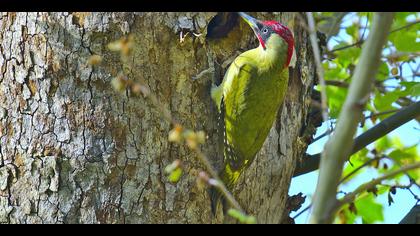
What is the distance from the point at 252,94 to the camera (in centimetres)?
450

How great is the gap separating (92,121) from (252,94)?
124cm

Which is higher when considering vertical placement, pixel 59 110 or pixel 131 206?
pixel 59 110

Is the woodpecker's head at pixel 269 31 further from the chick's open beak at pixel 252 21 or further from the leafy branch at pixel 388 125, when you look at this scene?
the leafy branch at pixel 388 125

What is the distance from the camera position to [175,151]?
12.2ft

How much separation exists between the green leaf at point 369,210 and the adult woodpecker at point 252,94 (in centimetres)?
123

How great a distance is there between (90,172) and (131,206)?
0.82 ft

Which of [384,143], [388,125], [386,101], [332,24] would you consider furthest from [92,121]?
[384,143]

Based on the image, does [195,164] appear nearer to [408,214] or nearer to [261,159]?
[261,159]

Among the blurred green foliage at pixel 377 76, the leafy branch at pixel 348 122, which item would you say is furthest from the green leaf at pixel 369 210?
the leafy branch at pixel 348 122

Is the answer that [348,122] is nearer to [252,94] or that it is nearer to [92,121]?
[92,121]

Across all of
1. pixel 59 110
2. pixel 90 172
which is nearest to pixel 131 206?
pixel 90 172

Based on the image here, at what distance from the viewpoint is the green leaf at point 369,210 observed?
5.16m
